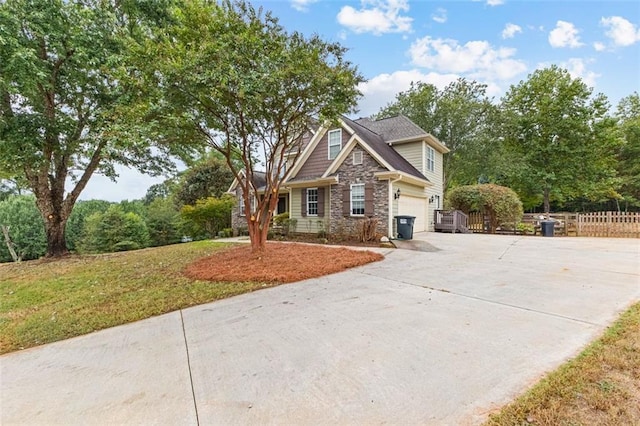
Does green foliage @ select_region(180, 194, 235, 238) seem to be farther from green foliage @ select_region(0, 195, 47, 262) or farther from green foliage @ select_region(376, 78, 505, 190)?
green foliage @ select_region(376, 78, 505, 190)

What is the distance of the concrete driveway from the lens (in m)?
2.18

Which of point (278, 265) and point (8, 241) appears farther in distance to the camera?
point (8, 241)

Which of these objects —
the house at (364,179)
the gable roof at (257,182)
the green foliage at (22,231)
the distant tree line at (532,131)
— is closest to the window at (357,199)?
the house at (364,179)

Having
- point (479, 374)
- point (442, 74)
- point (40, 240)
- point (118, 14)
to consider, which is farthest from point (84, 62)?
point (442, 74)

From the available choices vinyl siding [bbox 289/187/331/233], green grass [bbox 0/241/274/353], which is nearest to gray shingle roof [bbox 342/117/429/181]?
vinyl siding [bbox 289/187/331/233]

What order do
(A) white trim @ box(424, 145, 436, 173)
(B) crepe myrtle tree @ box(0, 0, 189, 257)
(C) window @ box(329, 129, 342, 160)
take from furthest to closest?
(A) white trim @ box(424, 145, 436, 173)
(C) window @ box(329, 129, 342, 160)
(B) crepe myrtle tree @ box(0, 0, 189, 257)

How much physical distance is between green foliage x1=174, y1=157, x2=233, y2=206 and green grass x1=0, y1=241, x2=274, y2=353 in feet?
55.5

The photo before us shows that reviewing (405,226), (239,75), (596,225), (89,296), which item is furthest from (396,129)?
(89,296)

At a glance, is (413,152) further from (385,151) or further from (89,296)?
(89,296)

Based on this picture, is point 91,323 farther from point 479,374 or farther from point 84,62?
point 84,62

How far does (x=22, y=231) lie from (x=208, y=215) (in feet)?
46.6

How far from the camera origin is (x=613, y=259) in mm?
7492

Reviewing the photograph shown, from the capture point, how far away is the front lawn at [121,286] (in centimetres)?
423

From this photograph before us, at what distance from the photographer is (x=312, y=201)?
49.0 ft
